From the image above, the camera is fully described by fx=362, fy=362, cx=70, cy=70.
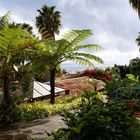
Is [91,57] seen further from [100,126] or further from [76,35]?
[100,126]

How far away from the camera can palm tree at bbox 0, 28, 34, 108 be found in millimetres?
12484

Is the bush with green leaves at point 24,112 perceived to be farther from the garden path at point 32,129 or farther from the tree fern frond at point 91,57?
the tree fern frond at point 91,57

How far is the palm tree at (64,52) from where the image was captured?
15805 mm

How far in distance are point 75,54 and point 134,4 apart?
48.4ft

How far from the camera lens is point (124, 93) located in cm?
1166

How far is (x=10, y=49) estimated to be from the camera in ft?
43.1

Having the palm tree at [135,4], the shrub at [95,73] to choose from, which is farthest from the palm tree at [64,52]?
the palm tree at [135,4]

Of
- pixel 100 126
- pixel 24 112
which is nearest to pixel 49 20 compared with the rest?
pixel 24 112

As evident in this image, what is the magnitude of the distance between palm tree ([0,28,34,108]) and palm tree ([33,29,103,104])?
2040 millimetres

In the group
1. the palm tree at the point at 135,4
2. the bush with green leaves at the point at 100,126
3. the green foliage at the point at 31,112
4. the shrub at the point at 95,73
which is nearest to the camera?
the bush with green leaves at the point at 100,126

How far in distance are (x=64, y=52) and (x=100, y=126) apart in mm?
10774

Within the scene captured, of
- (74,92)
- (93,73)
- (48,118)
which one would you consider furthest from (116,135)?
(93,73)

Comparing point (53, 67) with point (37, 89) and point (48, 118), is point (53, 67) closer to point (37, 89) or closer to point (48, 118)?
point (37, 89)

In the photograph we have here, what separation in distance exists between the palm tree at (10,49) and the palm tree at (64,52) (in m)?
2.04
